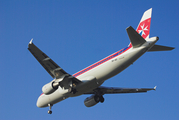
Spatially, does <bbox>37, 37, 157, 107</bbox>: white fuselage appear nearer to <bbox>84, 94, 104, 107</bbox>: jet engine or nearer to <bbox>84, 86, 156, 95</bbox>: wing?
<bbox>84, 94, 104, 107</bbox>: jet engine

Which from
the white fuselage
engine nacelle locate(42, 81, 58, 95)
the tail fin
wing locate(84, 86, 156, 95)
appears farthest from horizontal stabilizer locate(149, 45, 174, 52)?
engine nacelle locate(42, 81, 58, 95)

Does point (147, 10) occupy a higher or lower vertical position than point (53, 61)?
higher

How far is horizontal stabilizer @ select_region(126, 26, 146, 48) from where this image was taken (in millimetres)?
22144

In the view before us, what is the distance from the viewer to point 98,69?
84.8 ft

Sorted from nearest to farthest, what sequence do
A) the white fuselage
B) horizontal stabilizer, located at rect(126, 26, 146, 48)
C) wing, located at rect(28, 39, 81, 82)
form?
horizontal stabilizer, located at rect(126, 26, 146, 48) < wing, located at rect(28, 39, 81, 82) < the white fuselage

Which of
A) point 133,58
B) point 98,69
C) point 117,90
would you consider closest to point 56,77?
point 98,69

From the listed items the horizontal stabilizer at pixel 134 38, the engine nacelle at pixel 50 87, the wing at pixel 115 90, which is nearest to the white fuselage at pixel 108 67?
the horizontal stabilizer at pixel 134 38

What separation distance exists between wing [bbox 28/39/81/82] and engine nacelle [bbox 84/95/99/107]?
746 cm

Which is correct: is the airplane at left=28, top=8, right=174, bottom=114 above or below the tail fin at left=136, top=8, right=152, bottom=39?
below

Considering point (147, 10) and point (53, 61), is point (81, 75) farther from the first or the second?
point (147, 10)

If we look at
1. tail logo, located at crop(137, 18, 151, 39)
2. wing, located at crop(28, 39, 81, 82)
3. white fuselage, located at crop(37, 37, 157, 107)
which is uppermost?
tail logo, located at crop(137, 18, 151, 39)

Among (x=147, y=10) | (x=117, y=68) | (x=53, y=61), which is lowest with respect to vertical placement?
(x=117, y=68)

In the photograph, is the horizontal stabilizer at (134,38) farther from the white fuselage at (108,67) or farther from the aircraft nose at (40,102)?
the aircraft nose at (40,102)

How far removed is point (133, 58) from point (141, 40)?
2.16 m
